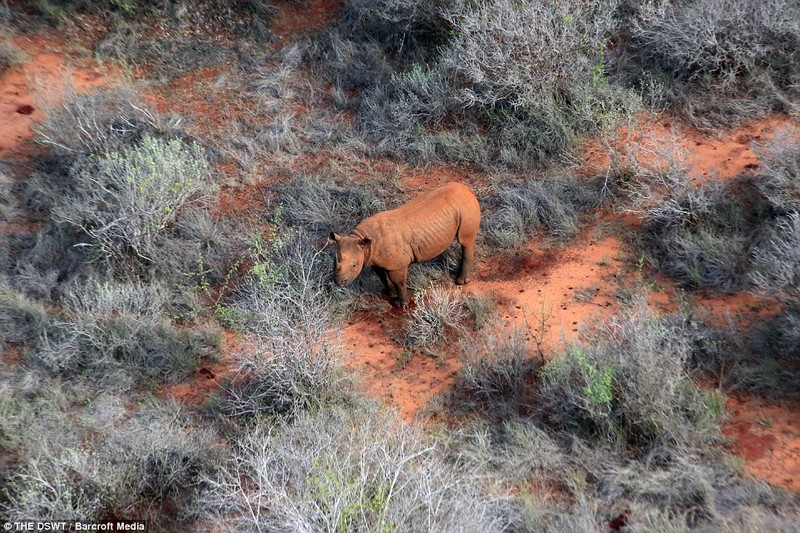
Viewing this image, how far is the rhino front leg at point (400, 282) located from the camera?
786 cm

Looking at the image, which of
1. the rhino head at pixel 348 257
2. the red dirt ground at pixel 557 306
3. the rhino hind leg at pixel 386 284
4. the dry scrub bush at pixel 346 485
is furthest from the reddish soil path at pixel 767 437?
the rhino head at pixel 348 257

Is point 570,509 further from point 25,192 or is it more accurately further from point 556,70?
point 25,192

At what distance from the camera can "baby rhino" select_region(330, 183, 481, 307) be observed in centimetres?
748

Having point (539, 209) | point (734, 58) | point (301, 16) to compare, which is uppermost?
point (734, 58)

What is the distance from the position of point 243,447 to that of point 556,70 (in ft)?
23.2

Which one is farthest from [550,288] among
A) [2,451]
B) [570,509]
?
[2,451]

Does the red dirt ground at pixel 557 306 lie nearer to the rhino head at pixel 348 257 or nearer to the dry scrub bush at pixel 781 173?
the dry scrub bush at pixel 781 173

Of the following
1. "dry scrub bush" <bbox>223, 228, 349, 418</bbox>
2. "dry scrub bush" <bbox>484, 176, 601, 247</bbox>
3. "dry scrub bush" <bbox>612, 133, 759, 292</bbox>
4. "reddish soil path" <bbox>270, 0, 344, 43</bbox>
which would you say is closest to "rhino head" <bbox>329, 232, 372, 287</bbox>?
"dry scrub bush" <bbox>223, 228, 349, 418</bbox>

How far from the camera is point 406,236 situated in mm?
7645

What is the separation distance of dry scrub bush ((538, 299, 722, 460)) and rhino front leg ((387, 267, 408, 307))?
7.04 feet

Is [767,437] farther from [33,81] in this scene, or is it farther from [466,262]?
[33,81]

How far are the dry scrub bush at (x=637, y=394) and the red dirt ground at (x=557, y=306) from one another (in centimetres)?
44

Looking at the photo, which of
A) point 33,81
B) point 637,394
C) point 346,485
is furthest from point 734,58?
point 33,81

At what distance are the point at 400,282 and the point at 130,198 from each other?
11.8 feet
